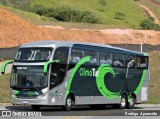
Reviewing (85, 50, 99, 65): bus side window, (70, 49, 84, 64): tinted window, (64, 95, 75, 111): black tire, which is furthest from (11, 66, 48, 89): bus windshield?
(85, 50, 99, 65): bus side window

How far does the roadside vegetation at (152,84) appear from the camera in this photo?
32.6m

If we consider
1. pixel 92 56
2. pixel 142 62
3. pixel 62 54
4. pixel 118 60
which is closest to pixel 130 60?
pixel 118 60

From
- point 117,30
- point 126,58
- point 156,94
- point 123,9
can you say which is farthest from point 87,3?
point 126,58

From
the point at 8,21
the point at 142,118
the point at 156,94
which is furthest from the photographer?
the point at 8,21

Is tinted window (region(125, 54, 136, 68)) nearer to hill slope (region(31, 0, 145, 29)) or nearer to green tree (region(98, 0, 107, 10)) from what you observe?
hill slope (region(31, 0, 145, 29))

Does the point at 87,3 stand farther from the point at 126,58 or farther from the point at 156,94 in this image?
the point at 126,58

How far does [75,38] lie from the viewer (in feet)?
204

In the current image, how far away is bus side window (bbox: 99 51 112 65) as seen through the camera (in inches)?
1079

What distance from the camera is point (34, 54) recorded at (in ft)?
80.3

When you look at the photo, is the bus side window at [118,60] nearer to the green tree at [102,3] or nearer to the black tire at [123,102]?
the black tire at [123,102]

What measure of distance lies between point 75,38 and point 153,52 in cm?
1213

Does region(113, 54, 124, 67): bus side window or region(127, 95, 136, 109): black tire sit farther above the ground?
region(113, 54, 124, 67): bus side window

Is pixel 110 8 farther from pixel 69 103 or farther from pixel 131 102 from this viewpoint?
pixel 69 103

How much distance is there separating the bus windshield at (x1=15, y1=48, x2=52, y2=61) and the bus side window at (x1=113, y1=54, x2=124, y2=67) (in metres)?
5.64
